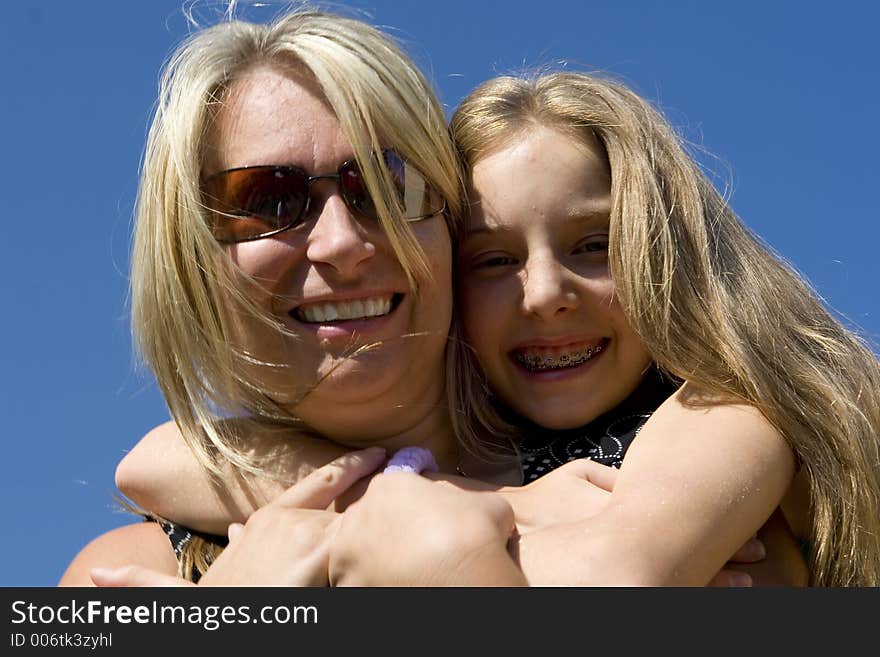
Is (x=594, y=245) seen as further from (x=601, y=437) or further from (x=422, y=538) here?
(x=422, y=538)

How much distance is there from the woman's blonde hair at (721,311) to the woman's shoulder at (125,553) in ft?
3.70

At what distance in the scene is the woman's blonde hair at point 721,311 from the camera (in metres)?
3.53

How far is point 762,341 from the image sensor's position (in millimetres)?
3627

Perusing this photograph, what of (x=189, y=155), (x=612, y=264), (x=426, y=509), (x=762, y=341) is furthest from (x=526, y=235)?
(x=426, y=509)

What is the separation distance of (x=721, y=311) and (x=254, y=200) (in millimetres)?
1469

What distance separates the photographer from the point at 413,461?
3.61m

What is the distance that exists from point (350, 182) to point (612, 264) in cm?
86

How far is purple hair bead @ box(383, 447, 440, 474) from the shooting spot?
355 centimetres

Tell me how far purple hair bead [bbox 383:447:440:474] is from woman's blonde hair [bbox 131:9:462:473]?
449mm

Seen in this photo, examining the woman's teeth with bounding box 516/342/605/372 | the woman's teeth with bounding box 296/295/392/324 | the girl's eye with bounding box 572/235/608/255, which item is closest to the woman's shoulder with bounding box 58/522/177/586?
the woman's teeth with bounding box 296/295/392/324

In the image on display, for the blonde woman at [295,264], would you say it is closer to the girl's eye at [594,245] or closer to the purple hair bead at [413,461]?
the purple hair bead at [413,461]

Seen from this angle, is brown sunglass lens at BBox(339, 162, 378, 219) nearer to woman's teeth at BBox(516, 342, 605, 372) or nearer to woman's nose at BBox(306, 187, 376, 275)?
woman's nose at BBox(306, 187, 376, 275)
